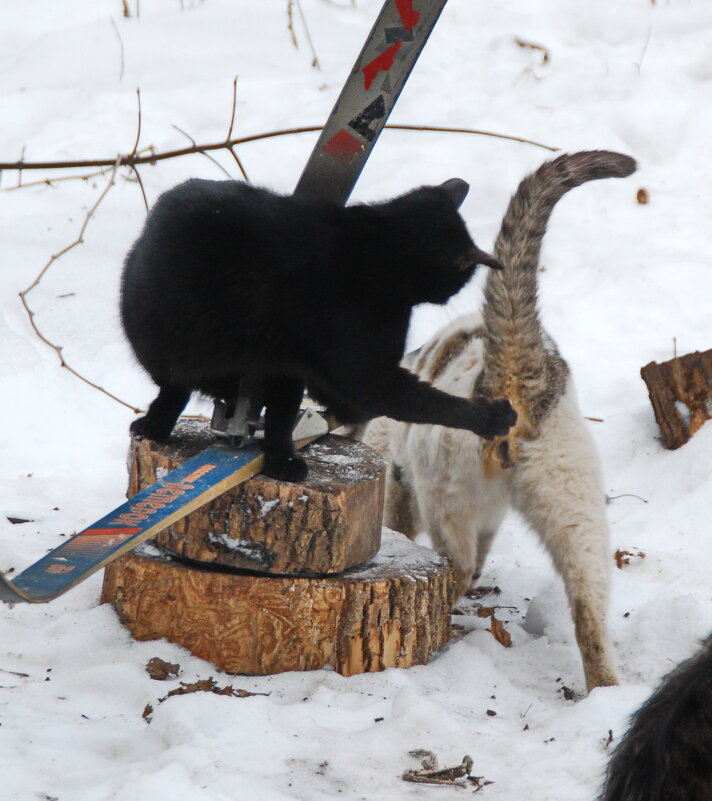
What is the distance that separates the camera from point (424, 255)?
9.39ft

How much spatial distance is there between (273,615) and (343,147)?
148 centimetres

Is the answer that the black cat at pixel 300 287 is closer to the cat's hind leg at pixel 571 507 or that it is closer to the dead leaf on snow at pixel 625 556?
the cat's hind leg at pixel 571 507

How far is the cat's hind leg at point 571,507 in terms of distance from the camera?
332 cm

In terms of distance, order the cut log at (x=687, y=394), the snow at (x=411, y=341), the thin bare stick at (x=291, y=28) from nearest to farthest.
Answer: the snow at (x=411, y=341)
the cut log at (x=687, y=394)
the thin bare stick at (x=291, y=28)

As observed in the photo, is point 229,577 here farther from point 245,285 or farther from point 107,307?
point 107,307

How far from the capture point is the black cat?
2756 mm

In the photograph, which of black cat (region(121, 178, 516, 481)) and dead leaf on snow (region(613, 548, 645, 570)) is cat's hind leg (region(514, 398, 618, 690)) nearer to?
black cat (region(121, 178, 516, 481))

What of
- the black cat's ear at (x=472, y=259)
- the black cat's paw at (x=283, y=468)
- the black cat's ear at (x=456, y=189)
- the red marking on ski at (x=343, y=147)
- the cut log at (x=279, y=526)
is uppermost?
the red marking on ski at (x=343, y=147)

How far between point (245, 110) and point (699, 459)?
15.4 ft

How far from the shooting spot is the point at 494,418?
2.98 metres

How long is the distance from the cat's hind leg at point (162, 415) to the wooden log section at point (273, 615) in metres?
0.40

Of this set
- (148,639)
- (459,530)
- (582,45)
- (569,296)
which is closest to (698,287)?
(569,296)

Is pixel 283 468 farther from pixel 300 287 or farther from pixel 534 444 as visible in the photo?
pixel 534 444

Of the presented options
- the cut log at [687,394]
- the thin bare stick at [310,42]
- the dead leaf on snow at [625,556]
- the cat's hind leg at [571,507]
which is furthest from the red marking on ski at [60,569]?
the thin bare stick at [310,42]
